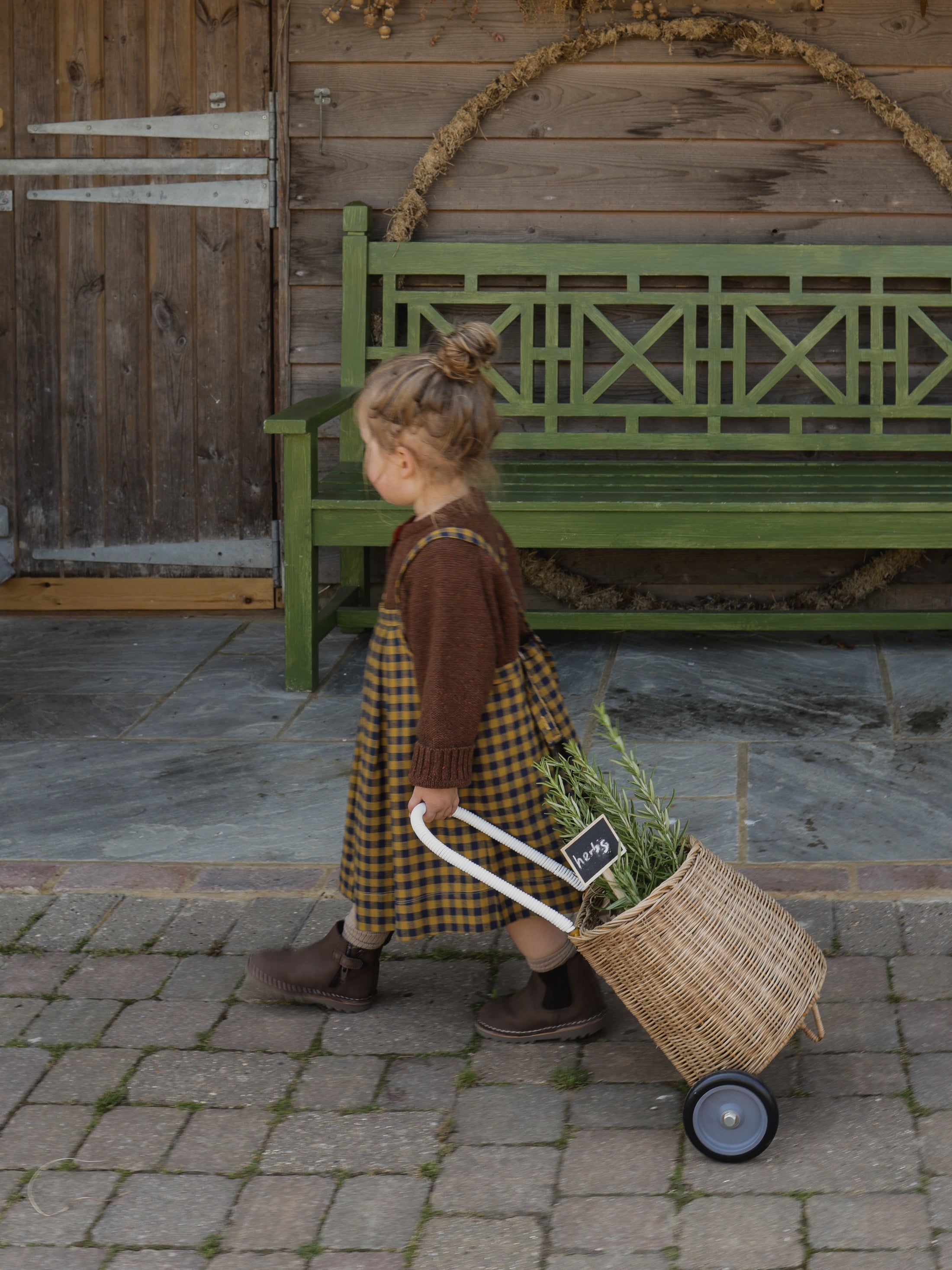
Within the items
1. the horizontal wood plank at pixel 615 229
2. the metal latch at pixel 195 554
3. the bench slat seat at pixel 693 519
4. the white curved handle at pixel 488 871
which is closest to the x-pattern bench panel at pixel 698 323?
Result: the horizontal wood plank at pixel 615 229

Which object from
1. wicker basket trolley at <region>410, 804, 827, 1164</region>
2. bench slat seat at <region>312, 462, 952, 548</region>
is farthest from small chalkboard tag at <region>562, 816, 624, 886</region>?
bench slat seat at <region>312, 462, 952, 548</region>

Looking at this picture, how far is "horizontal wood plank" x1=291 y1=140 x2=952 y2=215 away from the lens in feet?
16.2

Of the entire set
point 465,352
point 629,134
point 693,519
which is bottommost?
point 693,519

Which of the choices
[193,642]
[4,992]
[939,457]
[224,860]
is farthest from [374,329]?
[4,992]

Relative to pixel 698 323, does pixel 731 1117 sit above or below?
below

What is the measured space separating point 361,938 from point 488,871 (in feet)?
1.30

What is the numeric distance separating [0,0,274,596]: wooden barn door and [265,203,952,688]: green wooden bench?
511 mm

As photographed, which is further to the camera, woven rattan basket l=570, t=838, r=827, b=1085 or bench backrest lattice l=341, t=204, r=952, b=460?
bench backrest lattice l=341, t=204, r=952, b=460

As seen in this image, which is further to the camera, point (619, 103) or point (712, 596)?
point (712, 596)

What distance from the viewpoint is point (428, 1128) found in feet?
7.27

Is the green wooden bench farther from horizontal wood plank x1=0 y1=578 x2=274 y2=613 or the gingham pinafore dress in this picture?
the gingham pinafore dress

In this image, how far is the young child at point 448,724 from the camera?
2246mm

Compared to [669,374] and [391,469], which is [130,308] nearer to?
[669,374]

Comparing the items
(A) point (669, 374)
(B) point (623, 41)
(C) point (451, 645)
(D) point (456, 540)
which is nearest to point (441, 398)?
(D) point (456, 540)
